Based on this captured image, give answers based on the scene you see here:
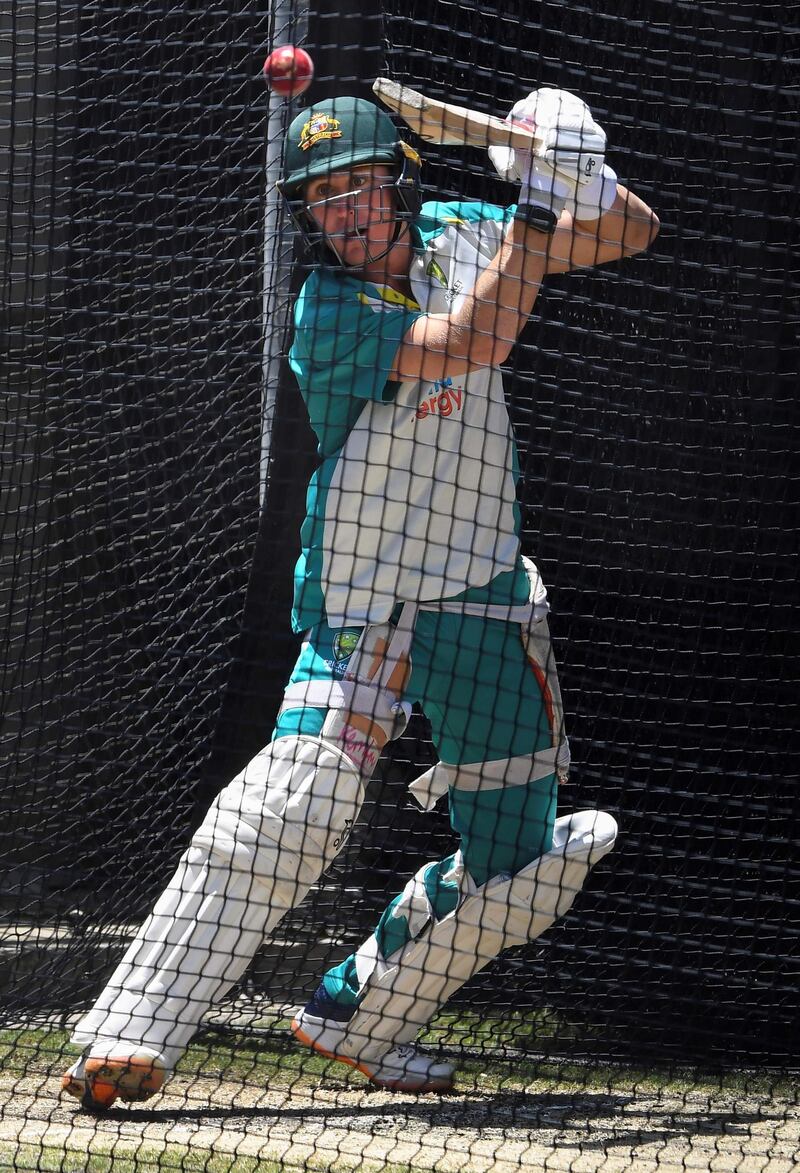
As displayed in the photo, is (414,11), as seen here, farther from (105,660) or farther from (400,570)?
(105,660)

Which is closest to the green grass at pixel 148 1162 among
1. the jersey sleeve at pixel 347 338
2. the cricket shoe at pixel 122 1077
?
the cricket shoe at pixel 122 1077

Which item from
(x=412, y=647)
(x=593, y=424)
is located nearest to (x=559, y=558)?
(x=593, y=424)

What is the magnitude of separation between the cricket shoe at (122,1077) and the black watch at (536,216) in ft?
5.50

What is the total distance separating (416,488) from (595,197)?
0.66 m

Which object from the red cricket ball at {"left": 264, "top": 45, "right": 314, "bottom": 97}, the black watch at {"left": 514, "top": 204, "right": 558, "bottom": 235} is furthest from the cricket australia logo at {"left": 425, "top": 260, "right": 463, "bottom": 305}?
the red cricket ball at {"left": 264, "top": 45, "right": 314, "bottom": 97}

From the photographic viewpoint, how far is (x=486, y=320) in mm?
2660

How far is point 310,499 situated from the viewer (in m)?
3.01

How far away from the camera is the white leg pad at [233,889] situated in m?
2.81

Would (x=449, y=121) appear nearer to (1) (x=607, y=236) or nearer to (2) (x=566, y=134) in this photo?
(2) (x=566, y=134)

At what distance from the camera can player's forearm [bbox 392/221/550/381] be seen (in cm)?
263

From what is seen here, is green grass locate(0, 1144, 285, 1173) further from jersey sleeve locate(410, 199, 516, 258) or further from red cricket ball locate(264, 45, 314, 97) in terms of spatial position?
red cricket ball locate(264, 45, 314, 97)

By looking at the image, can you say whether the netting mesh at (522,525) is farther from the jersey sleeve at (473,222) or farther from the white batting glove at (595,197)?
the white batting glove at (595,197)

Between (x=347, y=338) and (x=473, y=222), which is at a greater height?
(x=473, y=222)

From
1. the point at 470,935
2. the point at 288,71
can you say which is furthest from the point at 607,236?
the point at 470,935
